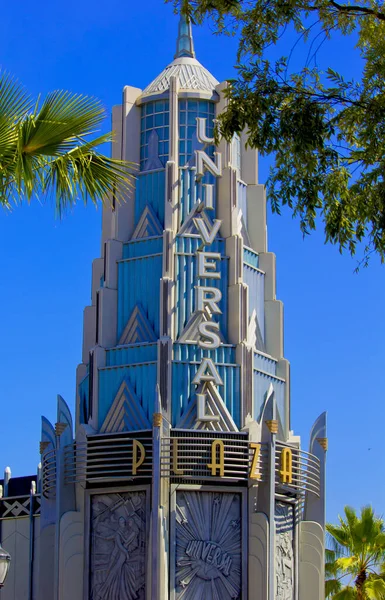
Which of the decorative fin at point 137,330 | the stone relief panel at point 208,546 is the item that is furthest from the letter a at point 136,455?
the decorative fin at point 137,330

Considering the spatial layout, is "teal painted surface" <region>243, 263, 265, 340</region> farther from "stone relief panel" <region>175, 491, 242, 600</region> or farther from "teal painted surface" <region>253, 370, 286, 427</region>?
"stone relief panel" <region>175, 491, 242, 600</region>

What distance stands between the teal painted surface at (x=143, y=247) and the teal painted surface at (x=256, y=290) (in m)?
3.03

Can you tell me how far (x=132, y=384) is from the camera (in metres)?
42.1

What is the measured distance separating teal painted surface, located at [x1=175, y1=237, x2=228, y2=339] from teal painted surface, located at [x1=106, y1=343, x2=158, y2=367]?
1070mm

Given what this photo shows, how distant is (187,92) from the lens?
44.7 meters

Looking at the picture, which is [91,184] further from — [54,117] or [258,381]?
[258,381]

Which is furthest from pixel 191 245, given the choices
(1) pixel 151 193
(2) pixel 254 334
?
(2) pixel 254 334

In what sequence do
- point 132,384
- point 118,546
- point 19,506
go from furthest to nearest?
point 19,506, point 132,384, point 118,546

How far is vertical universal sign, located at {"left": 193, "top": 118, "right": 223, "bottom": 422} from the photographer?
4147 centimetres

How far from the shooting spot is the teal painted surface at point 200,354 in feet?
138

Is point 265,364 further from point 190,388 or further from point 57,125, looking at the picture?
point 57,125

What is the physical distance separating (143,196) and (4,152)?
2717 cm

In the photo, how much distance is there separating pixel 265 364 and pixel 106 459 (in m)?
6.52

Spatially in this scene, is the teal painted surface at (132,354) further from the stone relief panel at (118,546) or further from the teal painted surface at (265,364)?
the stone relief panel at (118,546)
